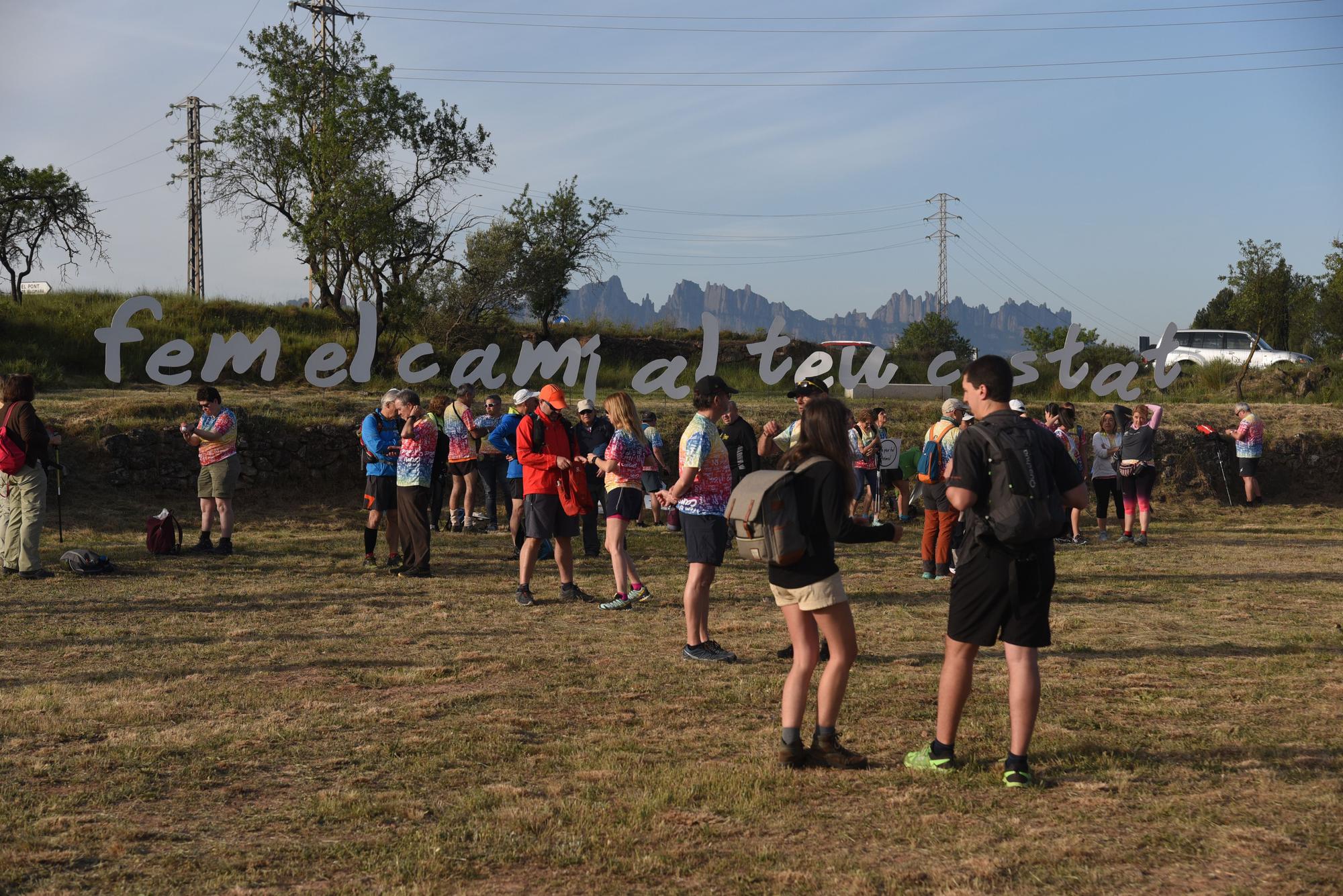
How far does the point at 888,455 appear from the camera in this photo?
52.4ft

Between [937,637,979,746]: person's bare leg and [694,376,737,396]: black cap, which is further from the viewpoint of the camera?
[694,376,737,396]: black cap

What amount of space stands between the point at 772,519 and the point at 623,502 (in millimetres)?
4478

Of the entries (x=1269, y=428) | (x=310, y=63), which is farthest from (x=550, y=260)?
(x=1269, y=428)

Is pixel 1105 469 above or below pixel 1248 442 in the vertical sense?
below

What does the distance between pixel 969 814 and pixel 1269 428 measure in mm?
21007

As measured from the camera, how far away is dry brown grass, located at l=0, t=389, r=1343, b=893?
3.84m

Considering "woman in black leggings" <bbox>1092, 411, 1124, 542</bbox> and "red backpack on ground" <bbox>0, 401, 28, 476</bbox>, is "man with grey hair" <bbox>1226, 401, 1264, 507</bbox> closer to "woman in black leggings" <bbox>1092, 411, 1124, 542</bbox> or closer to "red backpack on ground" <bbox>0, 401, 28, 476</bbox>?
"woman in black leggings" <bbox>1092, 411, 1124, 542</bbox>

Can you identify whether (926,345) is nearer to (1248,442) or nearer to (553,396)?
(1248,442)

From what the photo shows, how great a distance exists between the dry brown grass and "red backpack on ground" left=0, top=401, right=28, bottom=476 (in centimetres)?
117

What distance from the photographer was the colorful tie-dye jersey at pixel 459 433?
13969 millimetres

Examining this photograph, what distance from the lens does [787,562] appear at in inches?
187

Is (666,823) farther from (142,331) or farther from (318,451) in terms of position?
(142,331)

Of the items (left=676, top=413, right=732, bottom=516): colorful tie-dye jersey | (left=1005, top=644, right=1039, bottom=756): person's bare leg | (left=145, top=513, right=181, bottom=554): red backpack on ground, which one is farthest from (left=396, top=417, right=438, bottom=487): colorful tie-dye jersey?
(left=1005, top=644, right=1039, bottom=756): person's bare leg

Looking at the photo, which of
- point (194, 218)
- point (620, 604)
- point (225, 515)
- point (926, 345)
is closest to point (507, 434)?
point (620, 604)
